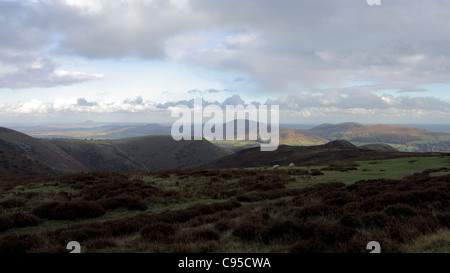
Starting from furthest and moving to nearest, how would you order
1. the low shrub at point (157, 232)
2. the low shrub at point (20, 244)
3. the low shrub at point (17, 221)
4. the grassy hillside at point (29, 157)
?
the grassy hillside at point (29, 157) → the low shrub at point (17, 221) → the low shrub at point (157, 232) → the low shrub at point (20, 244)

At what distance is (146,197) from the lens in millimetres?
19531

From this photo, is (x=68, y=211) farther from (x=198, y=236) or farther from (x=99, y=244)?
(x=198, y=236)

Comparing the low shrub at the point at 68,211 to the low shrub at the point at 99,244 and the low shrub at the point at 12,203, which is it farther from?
the low shrub at the point at 99,244

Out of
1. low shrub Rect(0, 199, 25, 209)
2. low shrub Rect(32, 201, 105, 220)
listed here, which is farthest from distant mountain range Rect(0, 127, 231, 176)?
low shrub Rect(32, 201, 105, 220)

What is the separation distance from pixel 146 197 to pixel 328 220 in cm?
1435

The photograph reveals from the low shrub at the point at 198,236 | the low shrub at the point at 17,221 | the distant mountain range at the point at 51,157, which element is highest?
the low shrub at the point at 198,236

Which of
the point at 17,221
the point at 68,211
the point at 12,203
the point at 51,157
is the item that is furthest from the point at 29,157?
the point at 17,221

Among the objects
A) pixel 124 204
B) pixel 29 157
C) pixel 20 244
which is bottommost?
pixel 29 157

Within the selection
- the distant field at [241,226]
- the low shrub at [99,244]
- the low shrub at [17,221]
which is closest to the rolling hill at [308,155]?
the distant field at [241,226]

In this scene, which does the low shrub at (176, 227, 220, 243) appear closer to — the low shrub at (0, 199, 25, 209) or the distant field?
the distant field

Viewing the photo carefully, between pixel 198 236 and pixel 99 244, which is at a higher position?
pixel 198 236
